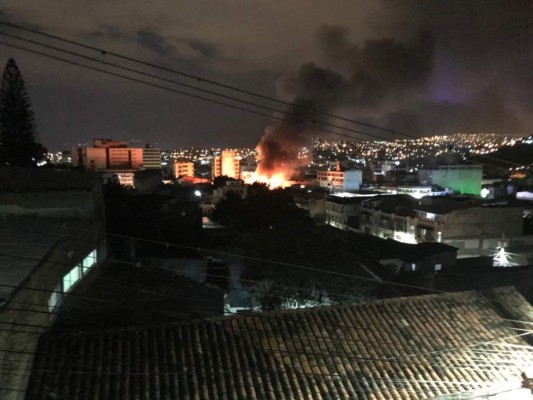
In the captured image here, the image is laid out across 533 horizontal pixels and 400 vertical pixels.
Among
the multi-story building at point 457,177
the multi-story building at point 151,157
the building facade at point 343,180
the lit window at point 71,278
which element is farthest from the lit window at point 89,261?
the multi-story building at point 151,157

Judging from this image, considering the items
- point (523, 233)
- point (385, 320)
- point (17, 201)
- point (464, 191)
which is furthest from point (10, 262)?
point (464, 191)

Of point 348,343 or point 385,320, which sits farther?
point 385,320

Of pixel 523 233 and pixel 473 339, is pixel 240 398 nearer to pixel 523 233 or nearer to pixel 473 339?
pixel 473 339

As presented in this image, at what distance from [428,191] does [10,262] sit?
117ft

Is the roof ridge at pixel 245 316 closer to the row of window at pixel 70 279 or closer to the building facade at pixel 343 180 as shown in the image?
the row of window at pixel 70 279

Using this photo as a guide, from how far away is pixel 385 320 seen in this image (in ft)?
19.9

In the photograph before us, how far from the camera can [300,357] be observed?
Result: 5.26 meters

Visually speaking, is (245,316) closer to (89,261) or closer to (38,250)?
(38,250)

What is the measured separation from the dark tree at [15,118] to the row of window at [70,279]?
1451 centimetres

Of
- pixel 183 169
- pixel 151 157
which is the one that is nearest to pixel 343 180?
pixel 183 169

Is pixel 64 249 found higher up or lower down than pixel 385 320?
higher up

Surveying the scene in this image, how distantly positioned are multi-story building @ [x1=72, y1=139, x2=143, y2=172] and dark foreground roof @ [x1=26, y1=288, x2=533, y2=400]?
175ft

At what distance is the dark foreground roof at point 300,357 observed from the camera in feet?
15.1

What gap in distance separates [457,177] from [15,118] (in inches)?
1435
